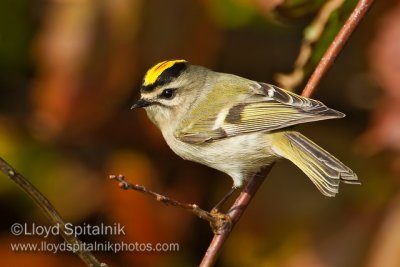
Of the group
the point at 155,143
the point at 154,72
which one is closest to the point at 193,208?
the point at 154,72

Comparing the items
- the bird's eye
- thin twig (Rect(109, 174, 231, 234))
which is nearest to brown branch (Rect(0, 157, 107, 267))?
thin twig (Rect(109, 174, 231, 234))

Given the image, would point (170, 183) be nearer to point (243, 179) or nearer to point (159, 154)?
point (159, 154)

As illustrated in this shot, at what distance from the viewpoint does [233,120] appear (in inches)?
116

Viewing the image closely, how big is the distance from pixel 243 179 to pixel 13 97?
6.04 ft

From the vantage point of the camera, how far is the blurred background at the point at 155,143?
3213 millimetres

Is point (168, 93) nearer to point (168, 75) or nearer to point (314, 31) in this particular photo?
point (168, 75)

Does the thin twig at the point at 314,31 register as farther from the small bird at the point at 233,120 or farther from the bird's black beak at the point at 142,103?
the bird's black beak at the point at 142,103

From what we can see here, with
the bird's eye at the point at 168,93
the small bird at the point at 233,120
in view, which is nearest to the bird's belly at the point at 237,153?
the small bird at the point at 233,120

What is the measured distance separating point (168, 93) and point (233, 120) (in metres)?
0.32

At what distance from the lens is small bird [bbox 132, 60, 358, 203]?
2.62 m

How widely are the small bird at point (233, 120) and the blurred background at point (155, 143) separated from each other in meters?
0.16

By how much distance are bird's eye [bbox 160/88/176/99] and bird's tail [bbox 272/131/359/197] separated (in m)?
0.51

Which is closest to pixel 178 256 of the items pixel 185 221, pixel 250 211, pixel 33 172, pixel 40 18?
pixel 185 221

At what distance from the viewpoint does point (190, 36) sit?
11.1 ft
